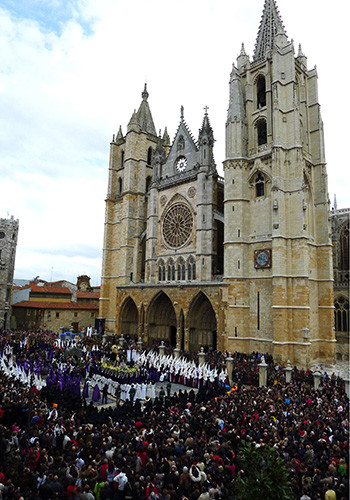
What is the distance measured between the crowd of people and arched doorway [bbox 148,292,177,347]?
19.9m

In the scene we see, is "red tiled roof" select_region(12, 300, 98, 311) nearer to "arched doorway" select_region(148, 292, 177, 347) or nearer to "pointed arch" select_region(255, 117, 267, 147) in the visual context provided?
"arched doorway" select_region(148, 292, 177, 347)

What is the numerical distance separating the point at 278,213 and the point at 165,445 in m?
21.0

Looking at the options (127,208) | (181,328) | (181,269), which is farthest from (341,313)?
(127,208)

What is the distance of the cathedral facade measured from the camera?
85.7ft

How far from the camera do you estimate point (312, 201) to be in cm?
2988

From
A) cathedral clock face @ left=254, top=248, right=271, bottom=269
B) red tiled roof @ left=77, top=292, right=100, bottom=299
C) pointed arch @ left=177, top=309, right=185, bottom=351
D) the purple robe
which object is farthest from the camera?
red tiled roof @ left=77, top=292, right=100, bottom=299

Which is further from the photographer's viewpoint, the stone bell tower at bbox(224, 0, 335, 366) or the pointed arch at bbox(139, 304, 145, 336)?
the pointed arch at bbox(139, 304, 145, 336)

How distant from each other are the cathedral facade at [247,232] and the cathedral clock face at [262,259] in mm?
99

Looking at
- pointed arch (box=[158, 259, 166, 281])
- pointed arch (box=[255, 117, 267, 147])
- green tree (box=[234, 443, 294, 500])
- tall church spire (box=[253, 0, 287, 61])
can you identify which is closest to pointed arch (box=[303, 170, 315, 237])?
pointed arch (box=[255, 117, 267, 147])

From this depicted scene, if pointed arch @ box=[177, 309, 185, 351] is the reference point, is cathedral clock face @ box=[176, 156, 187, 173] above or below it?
above

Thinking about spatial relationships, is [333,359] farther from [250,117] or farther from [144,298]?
[250,117]

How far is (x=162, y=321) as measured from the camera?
3522 centimetres

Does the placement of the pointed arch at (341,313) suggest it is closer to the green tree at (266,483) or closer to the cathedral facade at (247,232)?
the cathedral facade at (247,232)

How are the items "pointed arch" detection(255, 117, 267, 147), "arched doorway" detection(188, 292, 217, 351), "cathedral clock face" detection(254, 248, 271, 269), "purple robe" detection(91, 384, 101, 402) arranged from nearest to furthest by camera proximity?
"purple robe" detection(91, 384, 101, 402) < "cathedral clock face" detection(254, 248, 271, 269) < "pointed arch" detection(255, 117, 267, 147) < "arched doorway" detection(188, 292, 217, 351)
